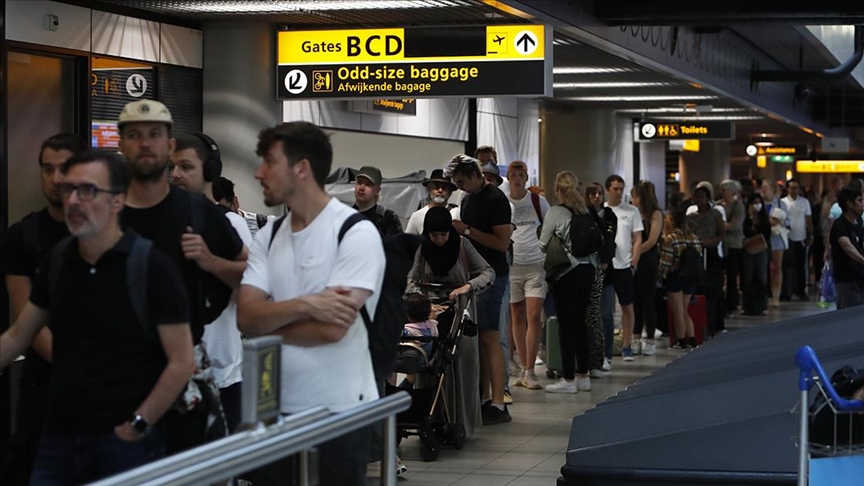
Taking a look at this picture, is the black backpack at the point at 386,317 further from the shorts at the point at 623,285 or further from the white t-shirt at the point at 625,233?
the shorts at the point at 623,285

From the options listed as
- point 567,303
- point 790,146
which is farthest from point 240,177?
point 790,146

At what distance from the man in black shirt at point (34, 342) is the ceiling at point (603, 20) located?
5.66 m

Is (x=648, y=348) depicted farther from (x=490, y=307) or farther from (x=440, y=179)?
(x=440, y=179)

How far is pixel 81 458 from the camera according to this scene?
3.93 meters

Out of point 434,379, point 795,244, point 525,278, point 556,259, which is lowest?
point 434,379

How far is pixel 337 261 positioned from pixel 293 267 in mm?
190

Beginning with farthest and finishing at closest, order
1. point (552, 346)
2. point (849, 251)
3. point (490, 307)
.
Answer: point (849, 251) → point (552, 346) → point (490, 307)

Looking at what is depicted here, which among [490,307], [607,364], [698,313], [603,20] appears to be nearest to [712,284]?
[698,313]

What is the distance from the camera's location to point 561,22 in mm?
12273

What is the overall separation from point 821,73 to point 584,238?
14.9 metres

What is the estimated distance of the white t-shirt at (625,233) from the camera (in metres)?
13.9

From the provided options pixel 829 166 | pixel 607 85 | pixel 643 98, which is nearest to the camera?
pixel 607 85

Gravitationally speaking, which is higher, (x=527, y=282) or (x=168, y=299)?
(x=168, y=299)

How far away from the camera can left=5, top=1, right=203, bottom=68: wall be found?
9266mm
